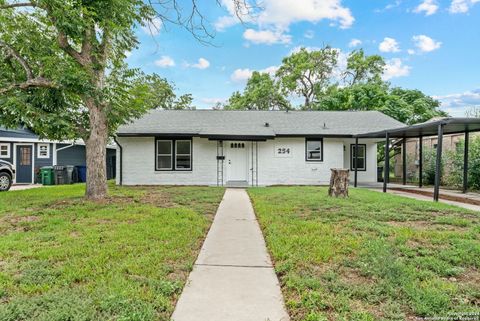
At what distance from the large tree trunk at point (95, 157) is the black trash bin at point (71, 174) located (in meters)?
8.56

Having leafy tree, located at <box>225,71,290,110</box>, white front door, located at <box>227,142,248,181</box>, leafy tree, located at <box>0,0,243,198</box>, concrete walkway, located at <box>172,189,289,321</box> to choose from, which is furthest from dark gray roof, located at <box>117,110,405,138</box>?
leafy tree, located at <box>225,71,290,110</box>

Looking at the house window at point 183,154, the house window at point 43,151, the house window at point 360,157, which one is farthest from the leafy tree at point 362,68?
the house window at point 43,151

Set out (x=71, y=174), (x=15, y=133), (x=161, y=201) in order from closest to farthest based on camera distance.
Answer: (x=161, y=201)
(x=71, y=174)
(x=15, y=133)

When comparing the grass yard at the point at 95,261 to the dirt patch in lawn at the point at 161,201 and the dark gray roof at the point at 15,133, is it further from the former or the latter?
the dark gray roof at the point at 15,133

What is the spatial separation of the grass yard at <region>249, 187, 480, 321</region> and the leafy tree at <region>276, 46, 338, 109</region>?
79.7 feet

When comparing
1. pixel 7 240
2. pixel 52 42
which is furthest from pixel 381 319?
pixel 52 42

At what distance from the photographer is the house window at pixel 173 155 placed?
1418cm

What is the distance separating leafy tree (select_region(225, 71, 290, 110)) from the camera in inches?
1148

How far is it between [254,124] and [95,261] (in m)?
12.3

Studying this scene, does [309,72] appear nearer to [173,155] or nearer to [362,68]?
[362,68]

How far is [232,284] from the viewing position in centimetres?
317

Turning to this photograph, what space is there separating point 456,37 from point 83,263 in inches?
721

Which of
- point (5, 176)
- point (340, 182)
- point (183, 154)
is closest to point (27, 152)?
point (5, 176)

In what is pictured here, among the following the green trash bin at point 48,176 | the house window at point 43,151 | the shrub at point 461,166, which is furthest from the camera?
the house window at point 43,151
